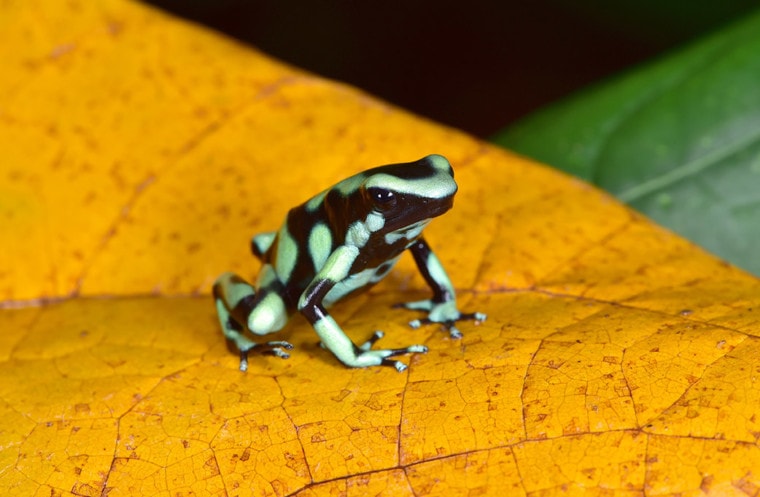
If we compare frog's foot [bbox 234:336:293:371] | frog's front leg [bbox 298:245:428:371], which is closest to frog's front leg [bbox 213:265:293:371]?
frog's foot [bbox 234:336:293:371]

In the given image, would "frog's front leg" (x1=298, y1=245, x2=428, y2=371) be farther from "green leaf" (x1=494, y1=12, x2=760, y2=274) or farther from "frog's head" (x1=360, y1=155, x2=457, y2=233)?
"green leaf" (x1=494, y1=12, x2=760, y2=274)

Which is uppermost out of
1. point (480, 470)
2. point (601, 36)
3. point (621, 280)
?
point (601, 36)

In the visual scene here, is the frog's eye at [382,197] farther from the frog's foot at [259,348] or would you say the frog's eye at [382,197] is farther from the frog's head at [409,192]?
the frog's foot at [259,348]

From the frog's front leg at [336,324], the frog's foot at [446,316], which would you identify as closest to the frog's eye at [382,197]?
the frog's front leg at [336,324]

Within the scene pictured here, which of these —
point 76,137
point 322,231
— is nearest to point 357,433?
point 322,231

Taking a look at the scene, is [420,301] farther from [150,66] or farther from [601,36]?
[601,36]

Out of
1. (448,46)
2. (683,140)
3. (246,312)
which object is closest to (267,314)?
(246,312)
